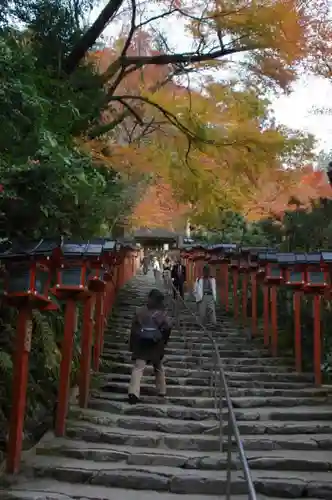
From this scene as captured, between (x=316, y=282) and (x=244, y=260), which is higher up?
(x=244, y=260)

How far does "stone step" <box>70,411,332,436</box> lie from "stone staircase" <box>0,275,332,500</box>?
15 mm

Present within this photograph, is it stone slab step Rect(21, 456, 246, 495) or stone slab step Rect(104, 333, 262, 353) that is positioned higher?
stone slab step Rect(104, 333, 262, 353)

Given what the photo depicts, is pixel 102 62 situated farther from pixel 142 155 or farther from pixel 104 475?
pixel 104 475

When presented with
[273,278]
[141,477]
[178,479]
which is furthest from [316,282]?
[141,477]

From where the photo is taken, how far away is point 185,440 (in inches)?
311

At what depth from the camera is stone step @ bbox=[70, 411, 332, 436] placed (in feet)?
27.6

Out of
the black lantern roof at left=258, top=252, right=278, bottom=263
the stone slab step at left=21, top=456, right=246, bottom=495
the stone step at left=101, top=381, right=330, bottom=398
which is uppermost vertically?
the black lantern roof at left=258, top=252, right=278, bottom=263

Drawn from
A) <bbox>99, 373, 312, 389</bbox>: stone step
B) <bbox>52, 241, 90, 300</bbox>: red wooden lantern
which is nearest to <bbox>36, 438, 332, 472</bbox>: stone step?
<bbox>52, 241, 90, 300</bbox>: red wooden lantern

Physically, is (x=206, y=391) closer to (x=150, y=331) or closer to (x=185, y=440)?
(x=150, y=331)

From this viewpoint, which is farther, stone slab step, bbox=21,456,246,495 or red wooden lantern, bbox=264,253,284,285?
red wooden lantern, bbox=264,253,284,285

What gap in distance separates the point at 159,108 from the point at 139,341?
5.83 metres

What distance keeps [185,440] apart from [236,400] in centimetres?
211

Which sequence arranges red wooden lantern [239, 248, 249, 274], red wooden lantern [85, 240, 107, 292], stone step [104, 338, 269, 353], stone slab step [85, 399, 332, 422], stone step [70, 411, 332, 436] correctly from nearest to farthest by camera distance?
red wooden lantern [85, 240, 107, 292] → stone step [70, 411, 332, 436] → stone slab step [85, 399, 332, 422] → stone step [104, 338, 269, 353] → red wooden lantern [239, 248, 249, 274]

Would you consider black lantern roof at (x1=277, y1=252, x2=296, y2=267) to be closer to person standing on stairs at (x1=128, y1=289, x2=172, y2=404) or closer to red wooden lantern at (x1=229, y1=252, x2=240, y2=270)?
person standing on stairs at (x1=128, y1=289, x2=172, y2=404)
